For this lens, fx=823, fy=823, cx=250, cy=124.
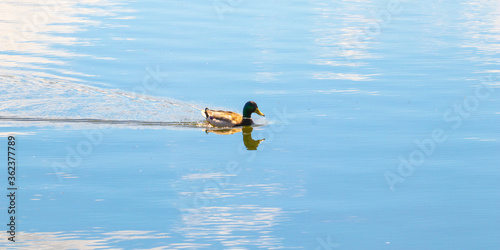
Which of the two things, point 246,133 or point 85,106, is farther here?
point 85,106

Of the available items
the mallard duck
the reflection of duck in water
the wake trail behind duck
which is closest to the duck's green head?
the mallard duck

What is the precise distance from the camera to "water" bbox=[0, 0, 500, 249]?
41.0 feet

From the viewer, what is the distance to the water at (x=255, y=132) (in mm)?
12484

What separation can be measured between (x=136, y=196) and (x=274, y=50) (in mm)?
15035

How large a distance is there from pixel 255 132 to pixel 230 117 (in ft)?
2.23

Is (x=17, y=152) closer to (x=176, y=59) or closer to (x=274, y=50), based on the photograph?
(x=176, y=59)

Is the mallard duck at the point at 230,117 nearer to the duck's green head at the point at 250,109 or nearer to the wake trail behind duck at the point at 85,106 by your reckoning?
the duck's green head at the point at 250,109

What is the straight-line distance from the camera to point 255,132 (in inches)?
756

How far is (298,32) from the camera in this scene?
1260 inches

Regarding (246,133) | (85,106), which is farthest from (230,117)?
(85,106)

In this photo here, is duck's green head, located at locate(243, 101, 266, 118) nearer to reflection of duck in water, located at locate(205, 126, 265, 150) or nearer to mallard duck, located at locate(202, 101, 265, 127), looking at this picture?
mallard duck, located at locate(202, 101, 265, 127)

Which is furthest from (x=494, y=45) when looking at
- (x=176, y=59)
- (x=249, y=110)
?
(x=249, y=110)

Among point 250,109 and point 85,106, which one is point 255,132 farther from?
point 85,106

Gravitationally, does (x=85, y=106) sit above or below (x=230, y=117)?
above
